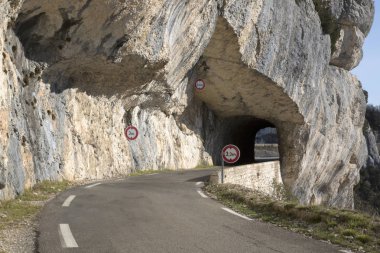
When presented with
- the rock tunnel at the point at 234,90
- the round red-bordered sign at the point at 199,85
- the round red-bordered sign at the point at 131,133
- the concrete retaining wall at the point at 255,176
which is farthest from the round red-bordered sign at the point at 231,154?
the round red-bordered sign at the point at 199,85

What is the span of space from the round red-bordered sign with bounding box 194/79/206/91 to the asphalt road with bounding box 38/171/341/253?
19.2m

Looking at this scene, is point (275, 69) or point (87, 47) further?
point (275, 69)

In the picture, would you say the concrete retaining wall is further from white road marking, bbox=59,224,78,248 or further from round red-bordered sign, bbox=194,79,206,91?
white road marking, bbox=59,224,78,248

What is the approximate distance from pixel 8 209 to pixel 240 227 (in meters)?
4.58

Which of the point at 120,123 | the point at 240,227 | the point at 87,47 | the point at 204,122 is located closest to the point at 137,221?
the point at 240,227

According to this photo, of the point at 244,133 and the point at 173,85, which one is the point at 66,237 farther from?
the point at 244,133

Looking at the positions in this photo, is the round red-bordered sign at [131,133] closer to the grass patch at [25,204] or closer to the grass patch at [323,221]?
the grass patch at [25,204]

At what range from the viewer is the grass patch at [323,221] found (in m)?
6.54

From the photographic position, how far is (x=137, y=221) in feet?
25.5

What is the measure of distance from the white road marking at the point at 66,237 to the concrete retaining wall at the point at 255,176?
30.2 ft

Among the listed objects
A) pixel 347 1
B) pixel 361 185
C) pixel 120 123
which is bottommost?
pixel 361 185

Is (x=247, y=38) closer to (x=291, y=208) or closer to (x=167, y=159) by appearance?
(x=167, y=159)

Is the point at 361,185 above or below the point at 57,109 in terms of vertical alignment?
below

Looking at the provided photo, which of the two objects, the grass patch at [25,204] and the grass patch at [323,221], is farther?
the grass patch at [25,204]
